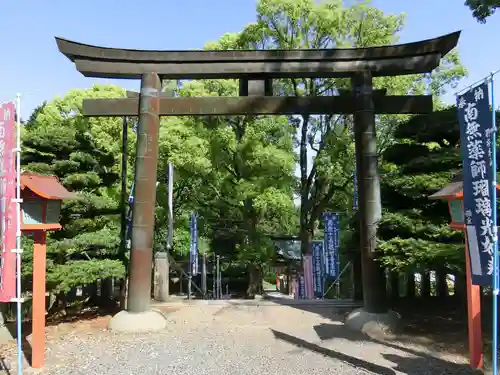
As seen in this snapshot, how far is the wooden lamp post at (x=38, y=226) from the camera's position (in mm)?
6547

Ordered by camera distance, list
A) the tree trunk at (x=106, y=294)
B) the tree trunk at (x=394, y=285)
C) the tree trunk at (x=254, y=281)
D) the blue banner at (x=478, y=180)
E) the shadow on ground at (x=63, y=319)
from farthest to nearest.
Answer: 1. the tree trunk at (x=254, y=281)
2. the tree trunk at (x=106, y=294)
3. the tree trunk at (x=394, y=285)
4. the shadow on ground at (x=63, y=319)
5. the blue banner at (x=478, y=180)

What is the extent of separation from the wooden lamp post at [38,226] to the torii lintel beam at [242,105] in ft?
11.1

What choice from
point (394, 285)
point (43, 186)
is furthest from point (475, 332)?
point (43, 186)

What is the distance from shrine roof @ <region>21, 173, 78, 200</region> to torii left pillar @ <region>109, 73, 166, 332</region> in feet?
7.55

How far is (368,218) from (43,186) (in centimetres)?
626

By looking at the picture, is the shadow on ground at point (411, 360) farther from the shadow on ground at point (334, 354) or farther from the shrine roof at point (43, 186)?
the shrine roof at point (43, 186)

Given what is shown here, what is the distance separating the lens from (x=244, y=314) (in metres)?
10.5

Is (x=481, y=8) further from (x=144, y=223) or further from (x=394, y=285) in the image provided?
(x=144, y=223)

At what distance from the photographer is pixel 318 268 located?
16656mm

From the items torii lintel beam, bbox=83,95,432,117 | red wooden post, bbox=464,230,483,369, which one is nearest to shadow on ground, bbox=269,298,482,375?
red wooden post, bbox=464,230,483,369

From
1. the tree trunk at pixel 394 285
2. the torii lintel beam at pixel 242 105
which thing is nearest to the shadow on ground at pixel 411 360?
the tree trunk at pixel 394 285

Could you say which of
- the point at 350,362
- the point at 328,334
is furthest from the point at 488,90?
the point at 328,334

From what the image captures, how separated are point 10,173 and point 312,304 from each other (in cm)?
775

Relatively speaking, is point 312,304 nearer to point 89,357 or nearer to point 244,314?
point 244,314
